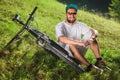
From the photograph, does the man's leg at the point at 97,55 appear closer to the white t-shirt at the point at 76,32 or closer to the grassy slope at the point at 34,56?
the white t-shirt at the point at 76,32

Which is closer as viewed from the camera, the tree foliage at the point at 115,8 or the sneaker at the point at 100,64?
the sneaker at the point at 100,64

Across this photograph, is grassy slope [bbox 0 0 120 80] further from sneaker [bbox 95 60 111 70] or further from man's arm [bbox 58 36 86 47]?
man's arm [bbox 58 36 86 47]

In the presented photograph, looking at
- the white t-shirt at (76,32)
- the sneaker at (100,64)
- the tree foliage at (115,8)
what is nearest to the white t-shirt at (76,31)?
the white t-shirt at (76,32)

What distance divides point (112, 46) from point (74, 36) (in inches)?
129

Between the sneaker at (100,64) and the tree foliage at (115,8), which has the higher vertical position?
the sneaker at (100,64)

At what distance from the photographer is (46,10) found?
14.2 m

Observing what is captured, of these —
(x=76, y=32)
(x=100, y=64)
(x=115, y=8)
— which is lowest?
(x=115, y=8)

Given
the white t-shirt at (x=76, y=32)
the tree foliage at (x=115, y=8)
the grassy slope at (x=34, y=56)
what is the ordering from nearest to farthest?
the grassy slope at (x=34, y=56)
the white t-shirt at (x=76, y=32)
the tree foliage at (x=115, y=8)

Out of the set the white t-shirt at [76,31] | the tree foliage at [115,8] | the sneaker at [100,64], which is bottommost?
the tree foliage at [115,8]

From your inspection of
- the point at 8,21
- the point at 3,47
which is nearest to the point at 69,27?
the point at 3,47

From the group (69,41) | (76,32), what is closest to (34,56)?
(69,41)

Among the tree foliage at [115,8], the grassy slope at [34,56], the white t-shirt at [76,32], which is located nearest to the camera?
the grassy slope at [34,56]

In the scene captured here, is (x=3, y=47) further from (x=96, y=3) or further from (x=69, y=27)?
(x=96, y=3)

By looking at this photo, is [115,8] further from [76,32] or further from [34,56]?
[34,56]
